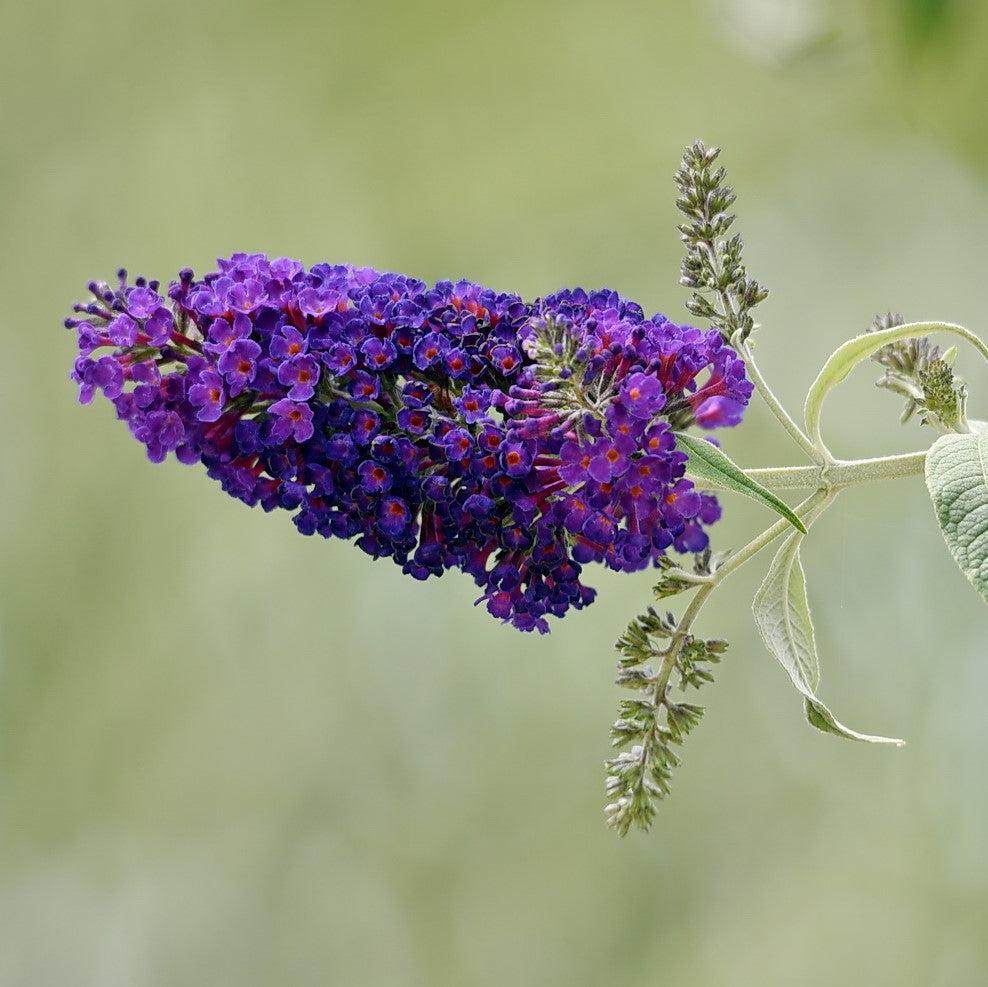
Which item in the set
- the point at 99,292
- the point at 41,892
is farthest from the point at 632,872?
the point at 99,292

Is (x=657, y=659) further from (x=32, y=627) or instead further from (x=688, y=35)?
(x=688, y=35)

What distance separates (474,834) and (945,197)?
225 cm

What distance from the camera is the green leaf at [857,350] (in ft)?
2.89

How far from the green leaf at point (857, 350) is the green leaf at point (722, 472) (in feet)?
0.39

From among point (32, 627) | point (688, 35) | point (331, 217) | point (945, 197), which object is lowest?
point (32, 627)

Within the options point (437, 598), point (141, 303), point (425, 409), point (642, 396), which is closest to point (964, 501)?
point (642, 396)

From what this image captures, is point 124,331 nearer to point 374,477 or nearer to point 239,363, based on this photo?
point 239,363

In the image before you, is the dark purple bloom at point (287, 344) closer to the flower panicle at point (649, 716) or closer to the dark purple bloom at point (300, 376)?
the dark purple bloom at point (300, 376)

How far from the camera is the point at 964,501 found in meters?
0.81

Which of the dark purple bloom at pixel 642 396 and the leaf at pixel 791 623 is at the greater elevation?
the dark purple bloom at pixel 642 396

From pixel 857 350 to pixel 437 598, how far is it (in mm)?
2417

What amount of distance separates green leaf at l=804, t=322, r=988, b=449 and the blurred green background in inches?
82.1

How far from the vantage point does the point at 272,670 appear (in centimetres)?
328

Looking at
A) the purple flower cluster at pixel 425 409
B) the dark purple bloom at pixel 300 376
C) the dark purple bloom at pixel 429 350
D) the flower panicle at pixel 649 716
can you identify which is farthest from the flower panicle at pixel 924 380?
the dark purple bloom at pixel 300 376
